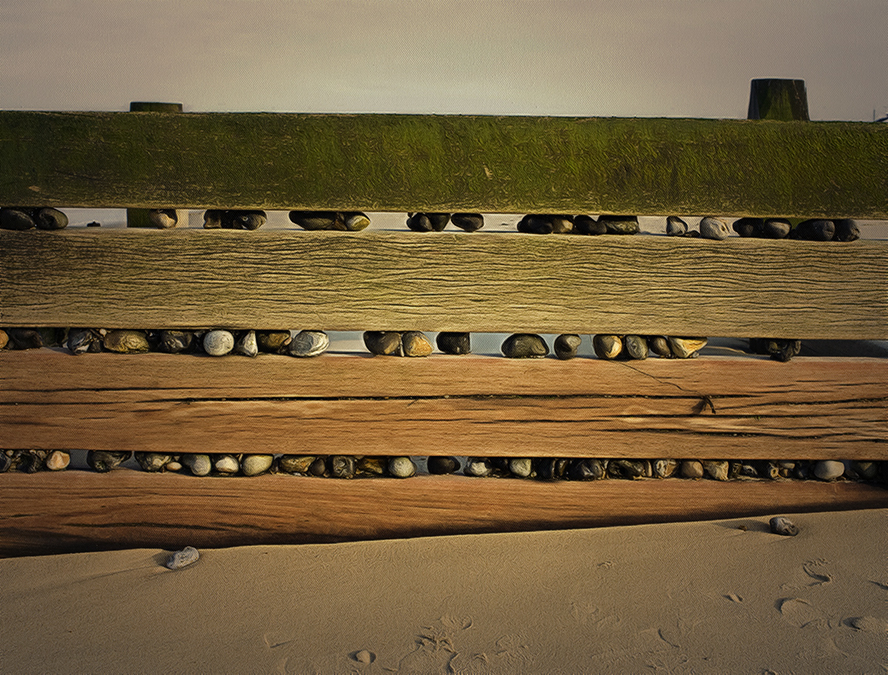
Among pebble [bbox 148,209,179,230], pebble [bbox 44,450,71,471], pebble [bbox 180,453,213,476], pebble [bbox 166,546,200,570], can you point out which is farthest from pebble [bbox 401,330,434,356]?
pebble [bbox 44,450,71,471]

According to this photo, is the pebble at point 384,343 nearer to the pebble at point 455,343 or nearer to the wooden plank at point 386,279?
the wooden plank at point 386,279

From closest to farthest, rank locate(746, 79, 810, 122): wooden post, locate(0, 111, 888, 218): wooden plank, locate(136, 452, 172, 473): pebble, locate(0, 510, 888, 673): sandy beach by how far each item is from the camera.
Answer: locate(0, 510, 888, 673): sandy beach
locate(0, 111, 888, 218): wooden plank
locate(136, 452, 172, 473): pebble
locate(746, 79, 810, 122): wooden post

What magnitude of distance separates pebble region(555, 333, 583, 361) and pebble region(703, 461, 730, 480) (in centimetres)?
84

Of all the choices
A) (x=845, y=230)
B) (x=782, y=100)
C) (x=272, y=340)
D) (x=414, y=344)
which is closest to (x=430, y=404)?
(x=414, y=344)

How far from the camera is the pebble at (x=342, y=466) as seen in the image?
277 centimetres

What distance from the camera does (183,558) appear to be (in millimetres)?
2635

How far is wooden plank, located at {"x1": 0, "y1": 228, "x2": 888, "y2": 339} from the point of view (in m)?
2.64

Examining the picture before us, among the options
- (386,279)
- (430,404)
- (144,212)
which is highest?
(144,212)

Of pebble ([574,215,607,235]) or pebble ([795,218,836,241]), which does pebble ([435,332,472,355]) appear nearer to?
pebble ([574,215,607,235])

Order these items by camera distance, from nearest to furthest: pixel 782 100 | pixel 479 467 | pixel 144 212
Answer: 1. pixel 479 467
2. pixel 782 100
3. pixel 144 212

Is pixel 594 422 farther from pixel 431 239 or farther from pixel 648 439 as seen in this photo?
pixel 431 239

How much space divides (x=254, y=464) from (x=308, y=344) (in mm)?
604

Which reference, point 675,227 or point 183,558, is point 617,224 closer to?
point 675,227

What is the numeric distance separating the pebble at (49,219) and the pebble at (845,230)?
339 cm
